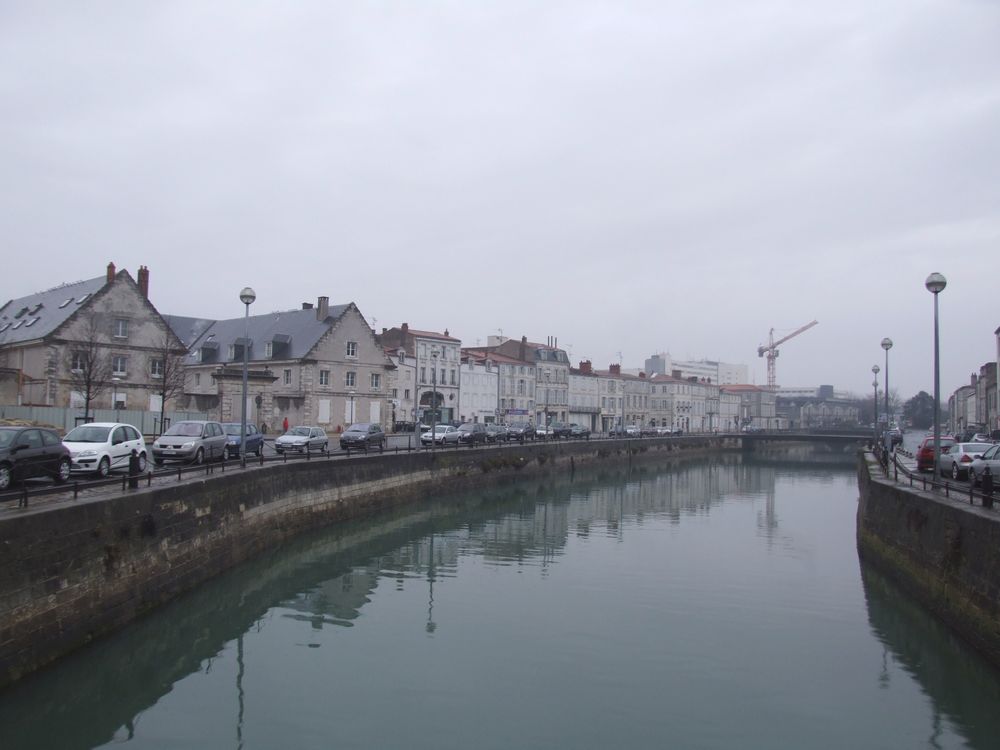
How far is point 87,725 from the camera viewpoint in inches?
481

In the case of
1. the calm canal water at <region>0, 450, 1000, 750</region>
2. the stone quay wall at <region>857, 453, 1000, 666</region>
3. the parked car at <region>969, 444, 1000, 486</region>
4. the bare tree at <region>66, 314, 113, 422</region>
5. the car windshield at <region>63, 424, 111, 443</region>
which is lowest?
the calm canal water at <region>0, 450, 1000, 750</region>

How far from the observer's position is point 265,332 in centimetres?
6550

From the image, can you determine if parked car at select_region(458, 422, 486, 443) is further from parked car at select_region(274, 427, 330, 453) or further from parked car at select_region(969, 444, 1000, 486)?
parked car at select_region(969, 444, 1000, 486)

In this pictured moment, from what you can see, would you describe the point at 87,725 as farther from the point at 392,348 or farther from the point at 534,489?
the point at 392,348

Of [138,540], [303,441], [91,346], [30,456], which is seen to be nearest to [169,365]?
[91,346]

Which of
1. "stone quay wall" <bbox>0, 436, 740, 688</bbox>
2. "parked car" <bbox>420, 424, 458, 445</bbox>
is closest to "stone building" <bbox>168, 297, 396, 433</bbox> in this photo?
"parked car" <bbox>420, 424, 458, 445</bbox>

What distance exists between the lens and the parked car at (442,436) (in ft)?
171

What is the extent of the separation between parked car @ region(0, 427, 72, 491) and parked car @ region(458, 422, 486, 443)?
3653 cm

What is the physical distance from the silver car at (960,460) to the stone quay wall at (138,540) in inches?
→ 834

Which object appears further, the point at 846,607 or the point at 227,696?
the point at 846,607

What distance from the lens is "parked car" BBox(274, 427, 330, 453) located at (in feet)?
124

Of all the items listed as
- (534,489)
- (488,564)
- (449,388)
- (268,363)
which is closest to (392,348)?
(449,388)

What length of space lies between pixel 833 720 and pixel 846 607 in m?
8.23

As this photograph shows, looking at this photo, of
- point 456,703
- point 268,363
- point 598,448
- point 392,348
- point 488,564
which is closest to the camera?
point 456,703
